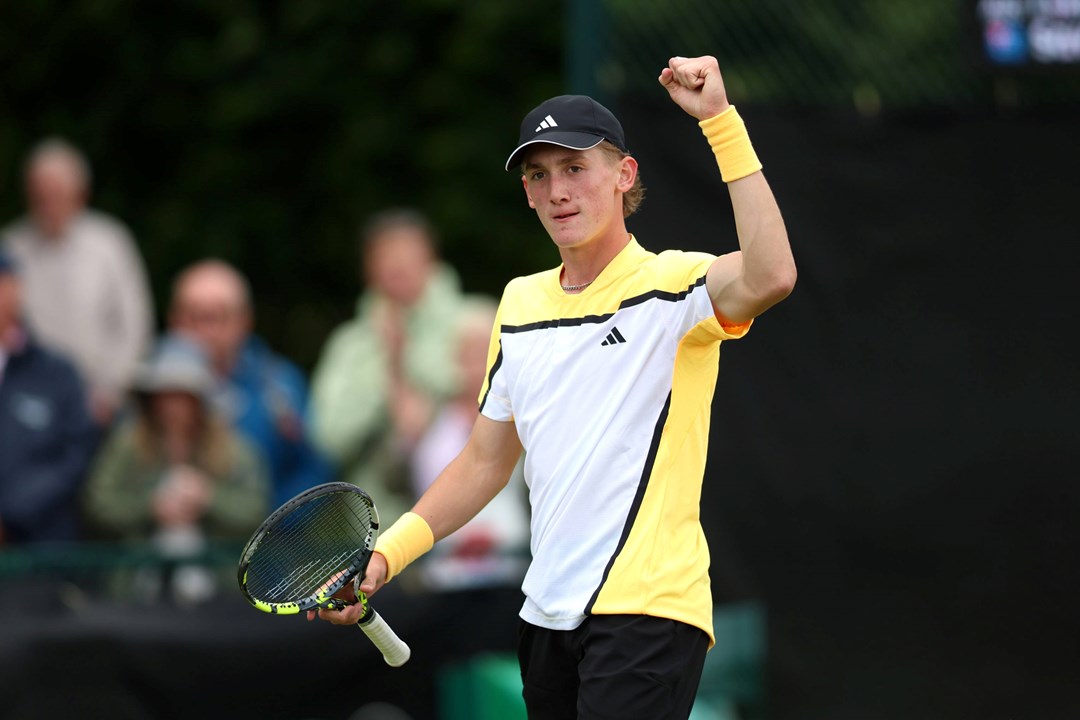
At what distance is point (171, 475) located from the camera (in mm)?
7574

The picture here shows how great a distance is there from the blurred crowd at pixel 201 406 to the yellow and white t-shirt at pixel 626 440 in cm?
328

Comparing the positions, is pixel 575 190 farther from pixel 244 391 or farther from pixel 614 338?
pixel 244 391

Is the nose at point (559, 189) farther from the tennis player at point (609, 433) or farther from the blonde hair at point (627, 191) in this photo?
the blonde hair at point (627, 191)

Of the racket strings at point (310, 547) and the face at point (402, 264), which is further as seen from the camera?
the face at point (402, 264)

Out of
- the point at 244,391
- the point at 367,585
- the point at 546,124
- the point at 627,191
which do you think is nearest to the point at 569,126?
the point at 546,124

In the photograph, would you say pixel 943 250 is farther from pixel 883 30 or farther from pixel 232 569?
pixel 232 569

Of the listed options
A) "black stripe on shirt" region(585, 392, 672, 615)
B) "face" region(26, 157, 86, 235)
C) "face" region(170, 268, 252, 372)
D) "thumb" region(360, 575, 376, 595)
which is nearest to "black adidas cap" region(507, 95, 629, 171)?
"black stripe on shirt" region(585, 392, 672, 615)

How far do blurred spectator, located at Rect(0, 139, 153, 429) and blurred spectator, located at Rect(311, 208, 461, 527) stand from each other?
4.26 ft

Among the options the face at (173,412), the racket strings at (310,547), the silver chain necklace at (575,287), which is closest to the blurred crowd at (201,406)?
the face at (173,412)

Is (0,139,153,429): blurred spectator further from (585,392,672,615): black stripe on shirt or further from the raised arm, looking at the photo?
the raised arm

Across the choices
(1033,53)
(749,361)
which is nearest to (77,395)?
(749,361)

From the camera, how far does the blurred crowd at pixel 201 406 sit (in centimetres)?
755

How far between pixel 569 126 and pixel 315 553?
4.21 feet

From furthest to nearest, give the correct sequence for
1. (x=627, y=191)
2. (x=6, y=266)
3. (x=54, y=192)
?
(x=54, y=192) < (x=6, y=266) < (x=627, y=191)
